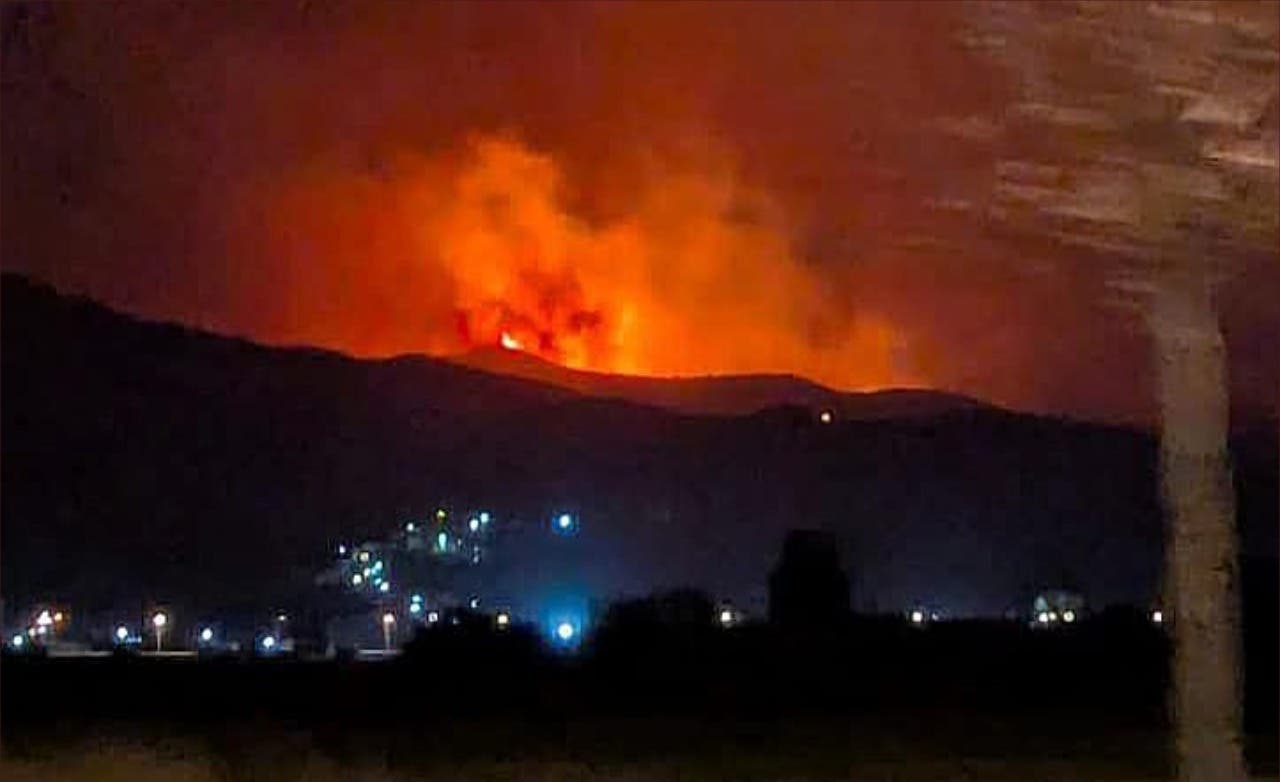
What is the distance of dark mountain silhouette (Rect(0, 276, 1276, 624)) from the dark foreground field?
222 mm

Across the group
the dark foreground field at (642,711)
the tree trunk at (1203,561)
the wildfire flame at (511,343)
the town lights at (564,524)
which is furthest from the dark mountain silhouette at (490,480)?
the tree trunk at (1203,561)

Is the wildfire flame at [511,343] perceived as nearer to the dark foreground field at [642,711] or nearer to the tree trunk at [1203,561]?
the dark foreground field at [642,711]

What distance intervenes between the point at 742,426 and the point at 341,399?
1509 millimetres

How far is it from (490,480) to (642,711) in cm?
99

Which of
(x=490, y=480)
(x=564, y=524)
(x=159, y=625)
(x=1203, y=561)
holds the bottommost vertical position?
(x=159, y=625)

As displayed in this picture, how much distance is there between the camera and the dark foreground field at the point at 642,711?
7434mm

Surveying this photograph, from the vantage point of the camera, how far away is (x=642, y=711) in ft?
26.8

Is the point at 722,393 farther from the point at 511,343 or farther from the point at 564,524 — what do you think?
the point at 564,524

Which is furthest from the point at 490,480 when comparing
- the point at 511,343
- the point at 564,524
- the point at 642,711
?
the point at 511,343

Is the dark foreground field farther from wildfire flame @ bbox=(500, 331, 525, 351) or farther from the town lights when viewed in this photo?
wildfire flame @ bbox=(500, 331, 525, 351)

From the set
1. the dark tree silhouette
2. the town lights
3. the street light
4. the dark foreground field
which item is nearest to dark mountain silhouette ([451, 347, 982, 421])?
the dark tree silhouette

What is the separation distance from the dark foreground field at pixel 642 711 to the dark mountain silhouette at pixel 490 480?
0.22 metres

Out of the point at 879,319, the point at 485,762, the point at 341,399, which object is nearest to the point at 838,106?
the point at 879,319

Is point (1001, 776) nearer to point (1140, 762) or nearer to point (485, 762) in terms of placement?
point (1140, 762)
